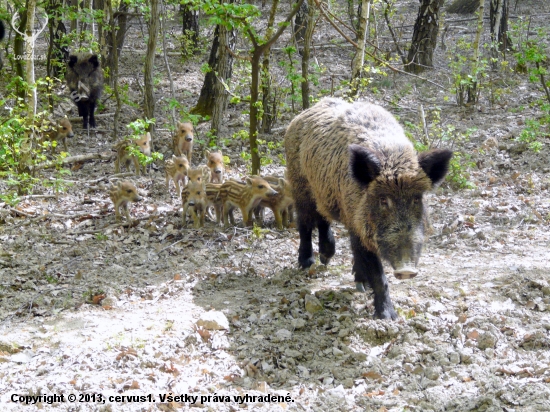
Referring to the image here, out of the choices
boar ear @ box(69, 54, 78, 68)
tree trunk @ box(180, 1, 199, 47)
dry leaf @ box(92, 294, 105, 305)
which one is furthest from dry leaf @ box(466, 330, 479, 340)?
tree trunk @ box(180, 1, 199, 47)

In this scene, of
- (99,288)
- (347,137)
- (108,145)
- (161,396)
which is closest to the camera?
(161,396)

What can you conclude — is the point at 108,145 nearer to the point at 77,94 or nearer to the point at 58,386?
the point at 77,94

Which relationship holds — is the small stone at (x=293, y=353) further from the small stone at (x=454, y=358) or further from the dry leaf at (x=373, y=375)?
the small stone at (x=454, y=358)

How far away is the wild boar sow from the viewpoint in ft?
15.3

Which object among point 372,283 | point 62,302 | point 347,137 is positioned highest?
point 347,137

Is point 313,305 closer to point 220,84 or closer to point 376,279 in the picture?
point 376,279

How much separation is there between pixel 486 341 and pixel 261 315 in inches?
78.2

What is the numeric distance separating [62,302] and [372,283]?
3.05 m

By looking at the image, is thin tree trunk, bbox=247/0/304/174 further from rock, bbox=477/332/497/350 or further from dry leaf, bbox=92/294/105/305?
rock, bbox=477/332/497/350

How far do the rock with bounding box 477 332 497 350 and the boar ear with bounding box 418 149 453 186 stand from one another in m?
1.32

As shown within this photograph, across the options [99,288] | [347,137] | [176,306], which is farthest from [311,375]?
[99,288]

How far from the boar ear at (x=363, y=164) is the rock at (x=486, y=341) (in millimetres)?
1520

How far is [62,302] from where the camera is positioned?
5777mm

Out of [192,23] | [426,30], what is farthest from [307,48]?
[192,23]
